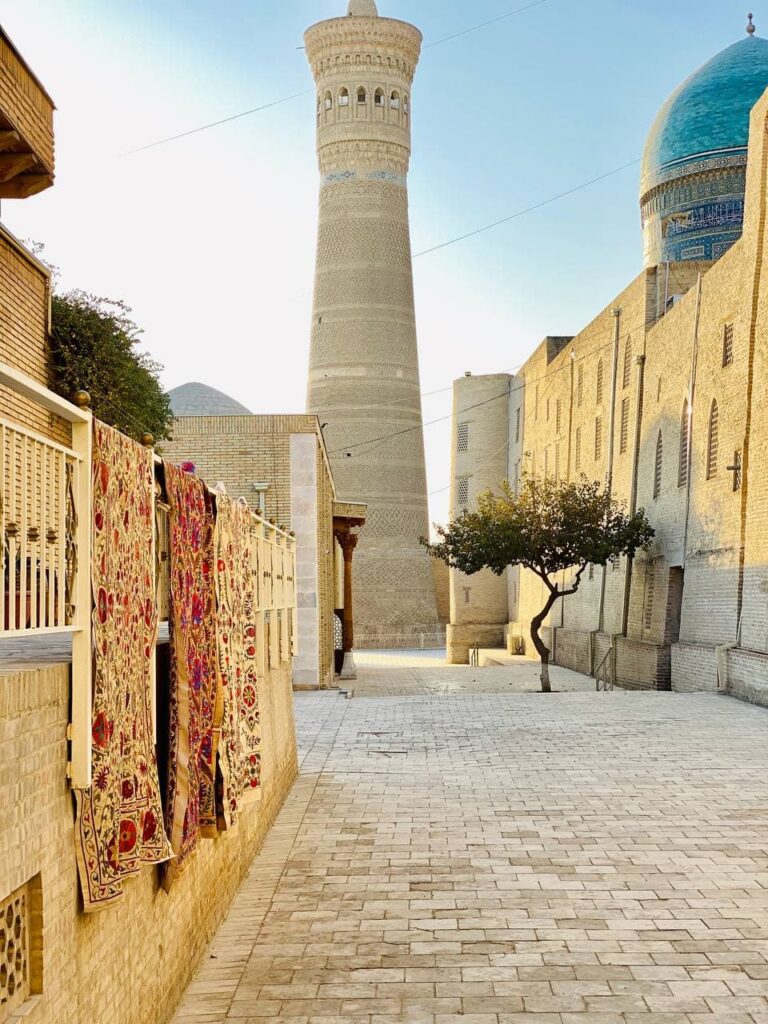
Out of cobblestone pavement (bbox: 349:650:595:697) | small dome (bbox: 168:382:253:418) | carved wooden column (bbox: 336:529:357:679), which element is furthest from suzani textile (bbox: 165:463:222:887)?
small dome (bbox: 168:382:253:418)

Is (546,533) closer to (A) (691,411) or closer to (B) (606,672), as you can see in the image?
(A) (691,411)

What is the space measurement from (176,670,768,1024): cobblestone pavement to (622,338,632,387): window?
14.7 meters

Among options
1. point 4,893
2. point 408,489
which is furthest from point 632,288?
point 4,893

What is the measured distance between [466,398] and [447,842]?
34.1 m

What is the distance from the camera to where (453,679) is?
75.4 feet

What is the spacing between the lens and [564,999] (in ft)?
14.6

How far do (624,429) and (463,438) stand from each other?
15.8 metres

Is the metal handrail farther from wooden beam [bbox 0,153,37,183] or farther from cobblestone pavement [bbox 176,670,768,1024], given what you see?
wooden beam [bbox 0,153,37,183]

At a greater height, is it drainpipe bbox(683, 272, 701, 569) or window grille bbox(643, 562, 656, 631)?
drainpipe bbox(683, 272, 701, 569)

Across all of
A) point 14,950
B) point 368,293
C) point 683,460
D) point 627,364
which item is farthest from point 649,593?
point 14,950

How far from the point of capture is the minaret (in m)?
36.3

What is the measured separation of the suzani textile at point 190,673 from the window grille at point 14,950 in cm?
127

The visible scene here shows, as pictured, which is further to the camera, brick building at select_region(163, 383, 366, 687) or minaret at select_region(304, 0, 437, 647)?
minaret at select_region(304, 0, 437, 647)

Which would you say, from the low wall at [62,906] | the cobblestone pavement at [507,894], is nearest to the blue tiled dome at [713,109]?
the cobblestone pavement at [507,894]
